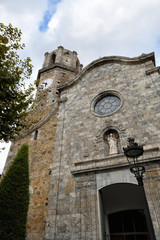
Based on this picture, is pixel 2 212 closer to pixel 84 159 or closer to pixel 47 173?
pixel 47 173

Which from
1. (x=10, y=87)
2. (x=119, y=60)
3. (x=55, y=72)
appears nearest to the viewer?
(x=10, y=87)

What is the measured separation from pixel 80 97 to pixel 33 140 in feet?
12.6

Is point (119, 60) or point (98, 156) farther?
point (119, 60)

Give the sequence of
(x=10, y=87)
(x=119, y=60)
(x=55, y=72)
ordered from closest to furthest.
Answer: (x=10, y=87) → (x=119, y=60) → (x=55, y=72)

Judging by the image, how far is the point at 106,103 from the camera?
9789 mm

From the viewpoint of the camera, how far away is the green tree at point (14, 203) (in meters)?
6.53

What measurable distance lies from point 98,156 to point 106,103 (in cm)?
326

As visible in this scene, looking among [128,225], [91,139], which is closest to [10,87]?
[91,139]

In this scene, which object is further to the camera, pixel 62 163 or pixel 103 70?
pixel 103 70

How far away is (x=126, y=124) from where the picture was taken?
27.1 ft

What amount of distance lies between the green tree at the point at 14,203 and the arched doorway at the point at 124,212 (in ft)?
10.7

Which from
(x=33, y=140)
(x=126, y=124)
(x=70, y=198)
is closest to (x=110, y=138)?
(x=126, y=124)

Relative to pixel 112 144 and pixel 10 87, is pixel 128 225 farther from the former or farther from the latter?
pixel 10 87

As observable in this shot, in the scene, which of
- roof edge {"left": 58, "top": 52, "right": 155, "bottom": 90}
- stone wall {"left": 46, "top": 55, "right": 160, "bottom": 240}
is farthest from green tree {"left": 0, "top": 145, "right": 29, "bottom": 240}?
roof edge {"left": 58, "top": 52, "right": 155, "bottom": 90}
